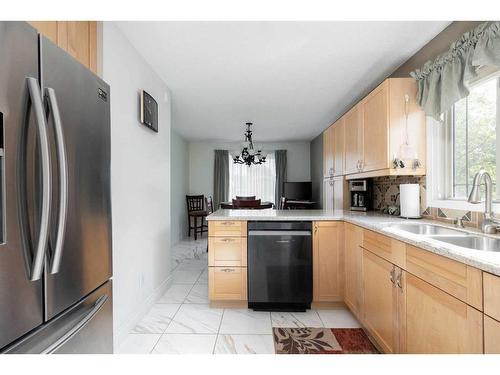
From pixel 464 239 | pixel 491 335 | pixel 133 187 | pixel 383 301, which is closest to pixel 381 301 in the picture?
pixel 383 301

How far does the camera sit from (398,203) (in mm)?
2596

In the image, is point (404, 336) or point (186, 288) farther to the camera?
point (186, 288)

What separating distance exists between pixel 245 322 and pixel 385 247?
4.44 feet

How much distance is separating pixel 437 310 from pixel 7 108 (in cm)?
177

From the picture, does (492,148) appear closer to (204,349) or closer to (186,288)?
(204,349)

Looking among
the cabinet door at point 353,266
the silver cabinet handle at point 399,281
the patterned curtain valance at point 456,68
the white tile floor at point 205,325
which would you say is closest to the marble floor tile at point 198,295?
the white tile floor at point 205,325

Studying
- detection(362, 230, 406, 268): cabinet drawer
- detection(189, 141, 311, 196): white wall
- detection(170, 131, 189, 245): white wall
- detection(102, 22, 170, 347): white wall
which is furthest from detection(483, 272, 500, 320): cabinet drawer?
detection(189, 141, 311, 196): white wall

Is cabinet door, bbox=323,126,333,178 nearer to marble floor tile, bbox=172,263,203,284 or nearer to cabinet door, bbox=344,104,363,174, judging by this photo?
cabinet door, bbox=344,104,363,174

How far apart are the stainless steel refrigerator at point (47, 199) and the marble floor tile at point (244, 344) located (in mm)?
1036

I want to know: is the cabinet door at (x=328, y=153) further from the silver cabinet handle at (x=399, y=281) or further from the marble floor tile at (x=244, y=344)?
the marble floor tile at (x=244, y=344)

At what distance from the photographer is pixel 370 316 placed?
1.85m

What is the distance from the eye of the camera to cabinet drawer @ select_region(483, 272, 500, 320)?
851mm
